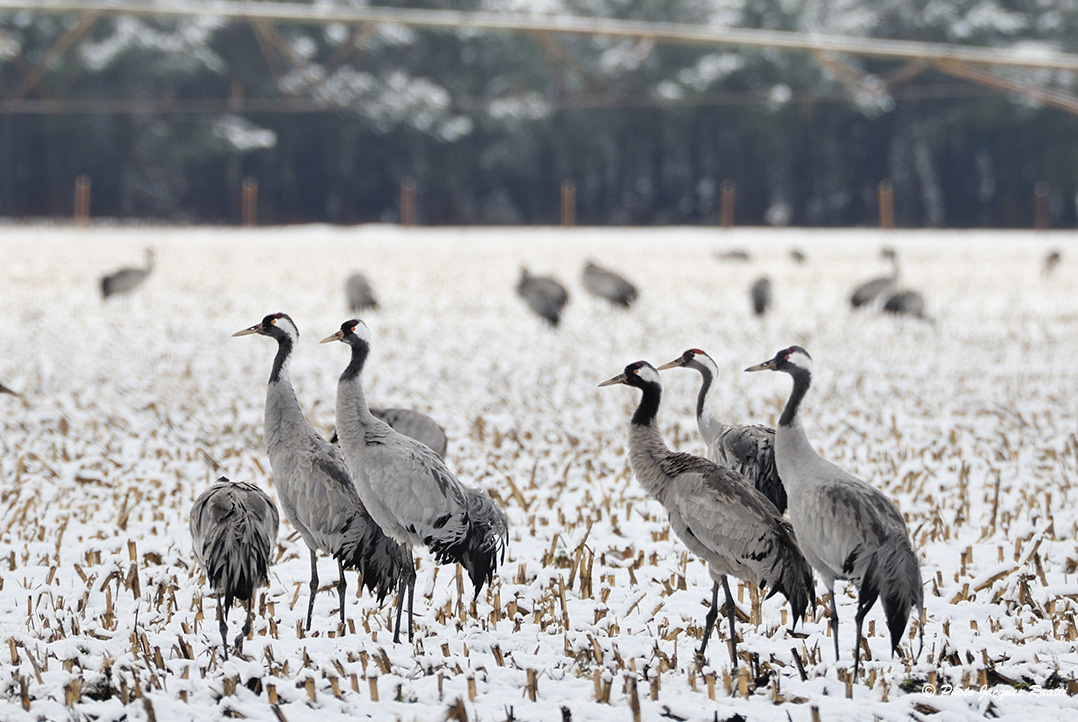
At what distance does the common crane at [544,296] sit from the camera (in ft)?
45.3

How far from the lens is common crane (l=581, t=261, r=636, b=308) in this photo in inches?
597

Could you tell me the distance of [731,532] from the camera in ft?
15.5

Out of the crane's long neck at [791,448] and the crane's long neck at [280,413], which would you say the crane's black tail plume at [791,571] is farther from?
the crane's long neck at [280,413]

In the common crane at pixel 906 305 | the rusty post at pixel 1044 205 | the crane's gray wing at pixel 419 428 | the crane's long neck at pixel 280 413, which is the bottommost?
the crane's gray wing at pixel 419 428

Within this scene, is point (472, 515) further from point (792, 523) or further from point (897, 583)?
point (897, 583)

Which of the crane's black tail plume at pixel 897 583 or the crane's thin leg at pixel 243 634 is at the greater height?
the crane's black tail plume at pixel 897 583

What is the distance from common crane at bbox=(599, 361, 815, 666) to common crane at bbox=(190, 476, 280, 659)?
63.5 inches

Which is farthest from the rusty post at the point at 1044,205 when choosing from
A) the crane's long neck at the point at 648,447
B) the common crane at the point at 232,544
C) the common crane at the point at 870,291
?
the common crane at the point at 232,544

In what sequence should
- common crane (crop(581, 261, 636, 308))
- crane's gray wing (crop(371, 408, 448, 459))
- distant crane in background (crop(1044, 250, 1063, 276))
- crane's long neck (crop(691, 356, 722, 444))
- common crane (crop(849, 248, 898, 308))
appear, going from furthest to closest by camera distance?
distant crane in background (crop(1044, 250, 1063, 276))
common crane (crop(849, 248, 898, 308))
common crane (crop(581, 261, 636, 308))
crane's gray wing (crop(371, 408, 448, 459))
crane's long neck (crop(691, 356, 722, 444))

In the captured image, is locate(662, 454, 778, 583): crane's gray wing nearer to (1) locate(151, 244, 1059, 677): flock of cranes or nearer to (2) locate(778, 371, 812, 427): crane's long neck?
(1) locate(151, 244, 1059, 677): flock of cranes

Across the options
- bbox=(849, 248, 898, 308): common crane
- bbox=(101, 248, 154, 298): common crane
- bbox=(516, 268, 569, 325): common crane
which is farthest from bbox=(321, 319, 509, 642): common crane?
bbox=(849, 248, 898, 308): common crane

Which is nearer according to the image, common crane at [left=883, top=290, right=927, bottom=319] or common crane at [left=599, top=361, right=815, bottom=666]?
common crane at [left=599, top=361, right=815, bottom=666]

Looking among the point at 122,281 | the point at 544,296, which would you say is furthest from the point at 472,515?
the point at 122,281

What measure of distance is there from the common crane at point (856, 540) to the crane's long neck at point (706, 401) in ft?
3.48
